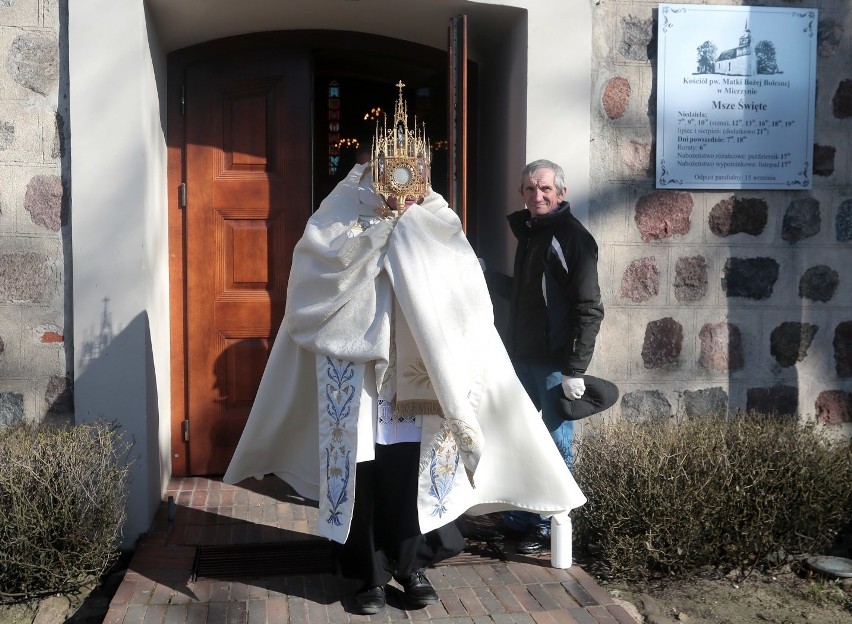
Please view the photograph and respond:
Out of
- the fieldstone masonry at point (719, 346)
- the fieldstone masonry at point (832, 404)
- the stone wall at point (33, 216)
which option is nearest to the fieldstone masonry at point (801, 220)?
Result: the fieldstone masonry at point (719, 346)

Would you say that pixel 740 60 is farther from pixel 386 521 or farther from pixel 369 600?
pixel 369 600

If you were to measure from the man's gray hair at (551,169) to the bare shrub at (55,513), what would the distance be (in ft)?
7.14

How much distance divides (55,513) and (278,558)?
980mm

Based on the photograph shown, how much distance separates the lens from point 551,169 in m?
4.09

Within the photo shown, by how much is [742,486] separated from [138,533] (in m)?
2.75

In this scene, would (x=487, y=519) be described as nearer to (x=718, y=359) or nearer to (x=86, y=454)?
(x=718, y=359)

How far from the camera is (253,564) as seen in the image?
401 centimetres

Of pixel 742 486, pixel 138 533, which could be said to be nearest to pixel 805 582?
pixel 742 486

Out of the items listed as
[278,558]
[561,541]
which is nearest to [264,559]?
[278,558]

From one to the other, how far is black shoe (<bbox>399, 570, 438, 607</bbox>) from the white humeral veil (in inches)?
10.6

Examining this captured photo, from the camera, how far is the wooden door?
511cm

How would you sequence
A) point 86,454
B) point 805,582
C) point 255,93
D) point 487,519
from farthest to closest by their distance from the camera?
point 255,93
point 487,519
point 805,582
point 86,454

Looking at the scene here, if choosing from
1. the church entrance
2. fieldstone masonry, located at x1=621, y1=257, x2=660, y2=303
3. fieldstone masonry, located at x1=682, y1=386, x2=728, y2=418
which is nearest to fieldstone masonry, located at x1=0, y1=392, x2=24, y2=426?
the church entrance

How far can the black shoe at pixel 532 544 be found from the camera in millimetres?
4137
